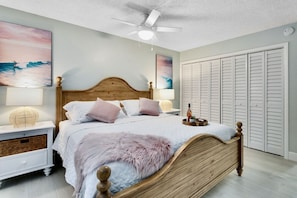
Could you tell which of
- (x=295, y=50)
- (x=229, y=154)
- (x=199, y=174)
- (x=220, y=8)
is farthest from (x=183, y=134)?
(x=295, y=50)

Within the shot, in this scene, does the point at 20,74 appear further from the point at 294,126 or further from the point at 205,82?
the point at 294,126

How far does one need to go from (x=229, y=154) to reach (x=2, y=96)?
132 inches

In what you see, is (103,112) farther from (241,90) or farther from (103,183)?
(241,90)

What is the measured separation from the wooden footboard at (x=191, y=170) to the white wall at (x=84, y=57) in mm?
2278

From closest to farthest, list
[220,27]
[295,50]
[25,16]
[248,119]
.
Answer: [25,16] < [295,50] < [220,27] < [248,119]

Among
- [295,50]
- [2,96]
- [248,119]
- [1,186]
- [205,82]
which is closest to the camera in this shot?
[1,186]

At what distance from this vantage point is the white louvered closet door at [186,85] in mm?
4643

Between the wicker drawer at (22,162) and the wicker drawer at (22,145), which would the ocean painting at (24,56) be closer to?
the wicker drawer at (22,145)

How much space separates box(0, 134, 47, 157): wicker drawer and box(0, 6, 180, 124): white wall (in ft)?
1.63

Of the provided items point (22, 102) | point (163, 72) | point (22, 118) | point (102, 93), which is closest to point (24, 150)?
point (22, 118)

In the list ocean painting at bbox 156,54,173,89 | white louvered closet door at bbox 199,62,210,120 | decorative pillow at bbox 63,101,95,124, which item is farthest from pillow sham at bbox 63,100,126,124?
white louvered closet door at bbox 199,62,210,120

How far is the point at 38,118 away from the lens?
8.54ft

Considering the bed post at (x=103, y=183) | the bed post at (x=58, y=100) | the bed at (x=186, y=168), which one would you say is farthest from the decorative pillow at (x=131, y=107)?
the bed post at (x=103, y=183)

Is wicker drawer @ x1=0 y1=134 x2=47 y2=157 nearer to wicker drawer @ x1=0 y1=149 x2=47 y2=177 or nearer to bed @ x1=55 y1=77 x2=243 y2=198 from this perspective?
wicker drawer @ x1=0 y1=149 x2=47 y2=177
